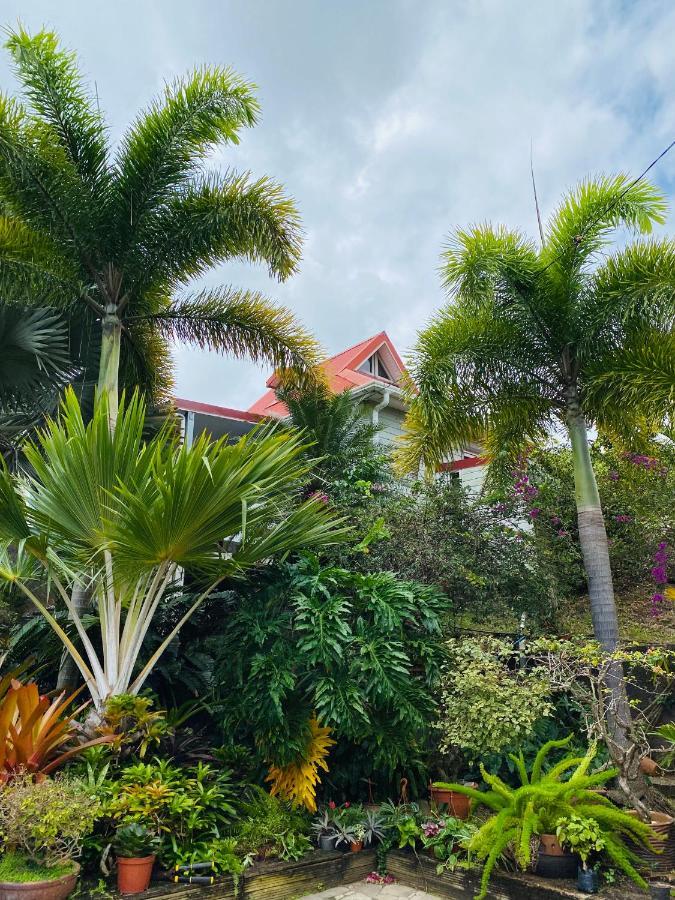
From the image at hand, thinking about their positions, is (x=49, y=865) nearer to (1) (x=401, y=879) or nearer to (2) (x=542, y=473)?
(1) (x=401, y=879)

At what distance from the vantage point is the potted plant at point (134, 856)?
14.7ft

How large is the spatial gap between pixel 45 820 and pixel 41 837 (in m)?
0.14

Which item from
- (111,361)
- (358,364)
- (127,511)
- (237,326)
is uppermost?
(358,364)

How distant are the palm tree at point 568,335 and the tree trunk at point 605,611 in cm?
2

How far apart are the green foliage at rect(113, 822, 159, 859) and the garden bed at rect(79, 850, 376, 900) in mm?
251

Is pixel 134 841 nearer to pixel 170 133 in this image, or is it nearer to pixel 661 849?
pixel 661 849

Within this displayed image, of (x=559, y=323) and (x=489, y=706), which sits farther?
(x=559, y=323)

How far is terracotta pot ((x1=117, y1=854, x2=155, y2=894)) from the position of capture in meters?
4.46

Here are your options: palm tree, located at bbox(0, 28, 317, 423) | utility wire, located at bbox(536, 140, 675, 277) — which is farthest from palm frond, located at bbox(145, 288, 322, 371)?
utility wire, located at bbox(536, 140, 675, 277)

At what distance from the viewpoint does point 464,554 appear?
27.3ft

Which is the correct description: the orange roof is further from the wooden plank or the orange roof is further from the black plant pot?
the black plant pot

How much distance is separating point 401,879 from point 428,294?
7.26 meters

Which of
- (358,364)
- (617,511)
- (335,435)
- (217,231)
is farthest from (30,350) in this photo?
(617,511)

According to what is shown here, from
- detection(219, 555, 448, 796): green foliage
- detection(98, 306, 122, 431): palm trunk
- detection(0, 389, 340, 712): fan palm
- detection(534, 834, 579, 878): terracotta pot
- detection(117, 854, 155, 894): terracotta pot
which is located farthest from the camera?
detection(98, 306, 122, 431): palm trunk
